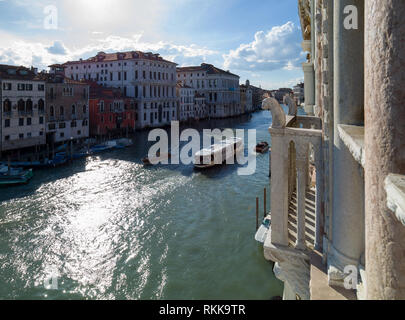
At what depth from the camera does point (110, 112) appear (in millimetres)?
34875

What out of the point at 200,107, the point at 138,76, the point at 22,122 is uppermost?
the point at 138,76

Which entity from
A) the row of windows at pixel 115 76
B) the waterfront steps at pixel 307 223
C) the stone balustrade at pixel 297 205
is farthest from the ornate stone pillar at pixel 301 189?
the row of windows at pixel 115 76

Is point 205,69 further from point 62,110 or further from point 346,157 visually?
point 346,157

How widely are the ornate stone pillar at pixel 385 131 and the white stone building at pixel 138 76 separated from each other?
4032 cm

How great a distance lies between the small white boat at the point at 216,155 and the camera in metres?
20.9

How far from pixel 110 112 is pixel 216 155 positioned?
17097mm

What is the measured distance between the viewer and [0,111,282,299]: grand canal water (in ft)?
27.9

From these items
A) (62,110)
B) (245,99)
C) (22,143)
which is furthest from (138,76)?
(245,99)

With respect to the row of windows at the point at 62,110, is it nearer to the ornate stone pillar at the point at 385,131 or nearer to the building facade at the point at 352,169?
the building facade at the point at 352,169

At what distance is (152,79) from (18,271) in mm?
36402

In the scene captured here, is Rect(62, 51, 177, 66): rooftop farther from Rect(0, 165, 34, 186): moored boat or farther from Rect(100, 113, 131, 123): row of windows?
Rect(0, 165, 34, 186): moored boat

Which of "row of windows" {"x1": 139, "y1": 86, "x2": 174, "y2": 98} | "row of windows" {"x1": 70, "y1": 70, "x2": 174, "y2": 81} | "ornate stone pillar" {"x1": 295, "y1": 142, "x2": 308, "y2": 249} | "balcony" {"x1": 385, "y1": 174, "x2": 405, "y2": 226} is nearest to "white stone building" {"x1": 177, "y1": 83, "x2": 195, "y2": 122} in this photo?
"row of windows" {"x1": 139, "y1": 86, "x2": 174, "y2": 98}

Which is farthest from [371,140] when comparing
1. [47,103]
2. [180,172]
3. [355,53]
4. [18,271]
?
[47,103]

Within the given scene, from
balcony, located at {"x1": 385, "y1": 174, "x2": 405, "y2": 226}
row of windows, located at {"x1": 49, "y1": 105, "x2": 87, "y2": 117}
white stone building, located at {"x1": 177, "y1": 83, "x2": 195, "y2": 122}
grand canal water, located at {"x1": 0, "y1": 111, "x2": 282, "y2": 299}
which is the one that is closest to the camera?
balcony, located at {"x1": 385, "y1": 174, "x2": 405, "y2": 226}
